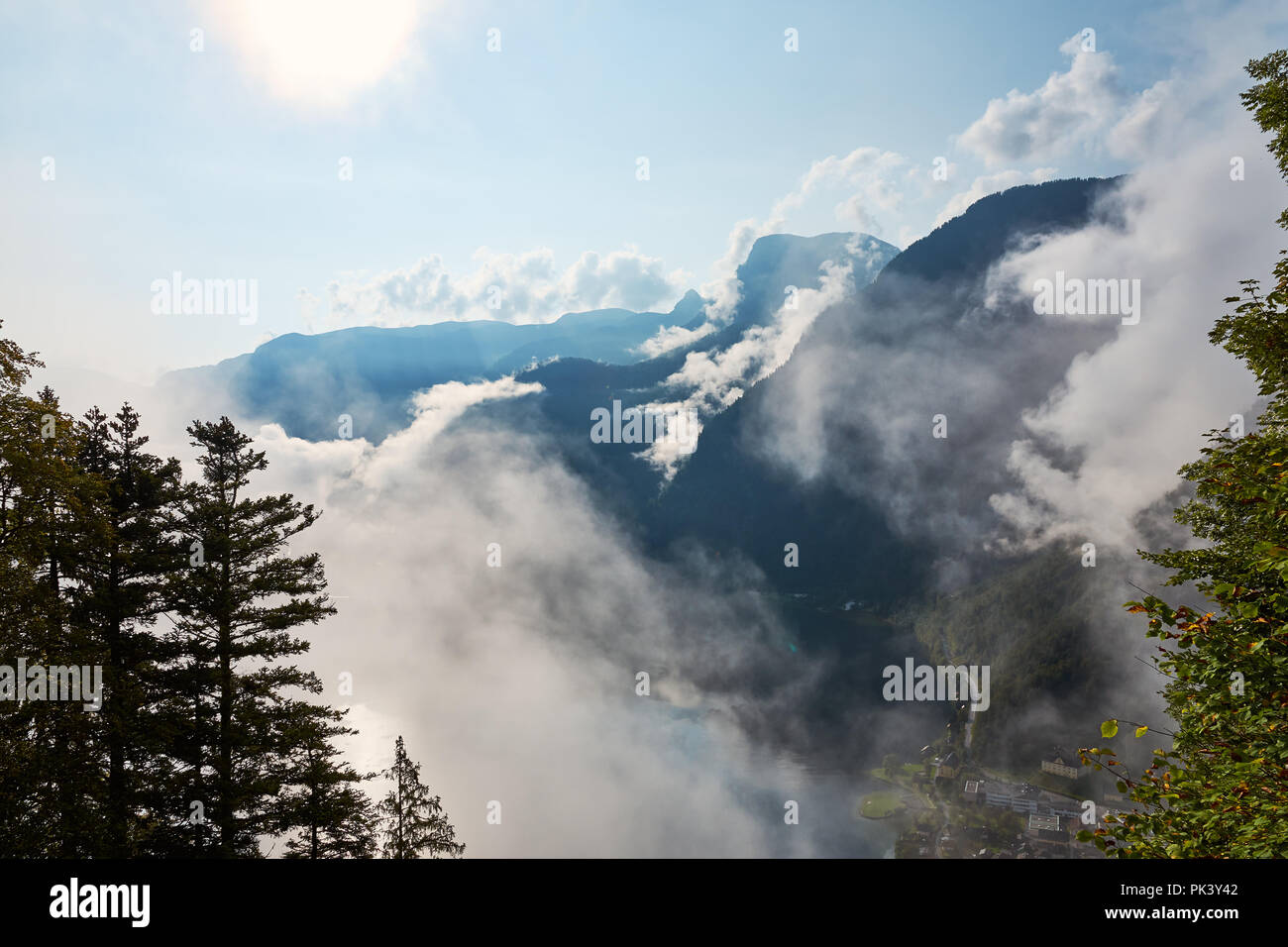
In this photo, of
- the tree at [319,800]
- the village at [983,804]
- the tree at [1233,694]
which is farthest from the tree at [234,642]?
the village at [983,804]

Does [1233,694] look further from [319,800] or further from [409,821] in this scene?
[409,821]

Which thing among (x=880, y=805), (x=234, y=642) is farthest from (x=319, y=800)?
(x=880, y=805)

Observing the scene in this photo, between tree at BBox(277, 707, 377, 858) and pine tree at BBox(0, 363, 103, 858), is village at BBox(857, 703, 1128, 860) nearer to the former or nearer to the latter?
tree at BBox(277, 707, 377, 858)

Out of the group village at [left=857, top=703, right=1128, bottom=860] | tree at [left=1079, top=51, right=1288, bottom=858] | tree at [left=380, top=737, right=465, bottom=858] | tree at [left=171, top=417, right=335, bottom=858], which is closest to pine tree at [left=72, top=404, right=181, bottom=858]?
tree at [left=171, top=417, right=335, bottom=858]

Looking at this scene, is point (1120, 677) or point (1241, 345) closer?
point (1241, 345)

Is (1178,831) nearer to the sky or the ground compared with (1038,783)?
nearer to the sky

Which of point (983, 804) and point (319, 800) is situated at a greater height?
point (319, 800)
